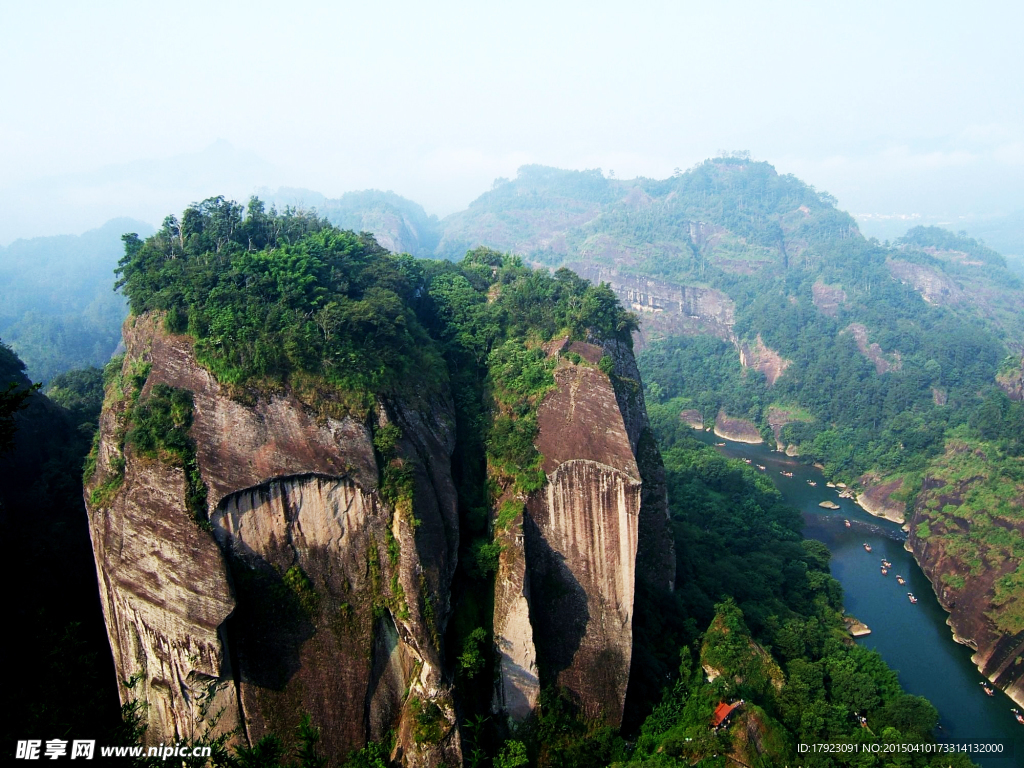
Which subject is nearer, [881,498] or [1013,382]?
[881,498]

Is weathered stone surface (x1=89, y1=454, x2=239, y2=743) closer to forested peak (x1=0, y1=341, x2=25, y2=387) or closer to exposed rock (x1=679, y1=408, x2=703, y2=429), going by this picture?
forested peak (x1=0, y1=341, x2=25, y2=387)

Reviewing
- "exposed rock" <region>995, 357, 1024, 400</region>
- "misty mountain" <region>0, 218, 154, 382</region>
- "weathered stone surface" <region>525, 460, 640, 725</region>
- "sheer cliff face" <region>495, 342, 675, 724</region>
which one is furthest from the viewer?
"misty mountain" <region>0, 218, 154, 382</region>

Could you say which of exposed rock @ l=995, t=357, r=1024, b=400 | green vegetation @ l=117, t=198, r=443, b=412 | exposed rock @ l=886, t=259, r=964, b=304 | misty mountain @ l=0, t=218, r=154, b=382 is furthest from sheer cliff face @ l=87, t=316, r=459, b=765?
exposed rock @ l=886, t=259, r=964, b=304

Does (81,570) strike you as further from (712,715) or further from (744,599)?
(744,599)

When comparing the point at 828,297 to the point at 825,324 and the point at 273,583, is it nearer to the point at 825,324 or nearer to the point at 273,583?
the point at 825,324

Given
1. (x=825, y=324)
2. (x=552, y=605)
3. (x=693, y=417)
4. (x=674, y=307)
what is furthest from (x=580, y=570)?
(x=674, y=307)

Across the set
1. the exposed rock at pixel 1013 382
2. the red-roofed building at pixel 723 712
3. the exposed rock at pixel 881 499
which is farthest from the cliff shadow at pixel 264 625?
the exposed rock at pixel 1013 382
